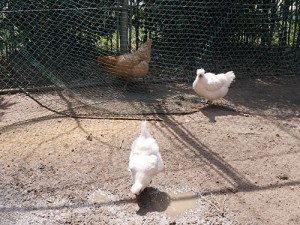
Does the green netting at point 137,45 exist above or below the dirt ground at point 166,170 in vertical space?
above

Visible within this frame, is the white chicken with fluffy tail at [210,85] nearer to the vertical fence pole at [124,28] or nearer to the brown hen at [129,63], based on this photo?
the brown hen at [129,63]

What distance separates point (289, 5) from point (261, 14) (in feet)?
1.59

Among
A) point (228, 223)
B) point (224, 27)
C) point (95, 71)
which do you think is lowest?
point (228, 223)

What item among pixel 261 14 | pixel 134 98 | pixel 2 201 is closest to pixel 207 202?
pixel 2 201

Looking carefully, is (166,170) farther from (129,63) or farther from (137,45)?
(137,45)

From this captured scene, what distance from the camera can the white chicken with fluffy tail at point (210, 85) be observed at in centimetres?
575

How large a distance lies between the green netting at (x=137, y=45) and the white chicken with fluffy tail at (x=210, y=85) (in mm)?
318

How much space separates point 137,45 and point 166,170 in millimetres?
3359

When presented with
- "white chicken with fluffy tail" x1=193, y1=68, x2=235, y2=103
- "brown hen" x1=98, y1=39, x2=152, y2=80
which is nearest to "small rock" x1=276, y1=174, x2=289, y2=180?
"white chicken with fluffy tail" x1=193, y1=68, x2=235, y2=103

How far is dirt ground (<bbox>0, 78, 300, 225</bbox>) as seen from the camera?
3.70 meters

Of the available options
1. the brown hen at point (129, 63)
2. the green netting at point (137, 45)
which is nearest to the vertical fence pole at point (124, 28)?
the green netting at point (137, 45)

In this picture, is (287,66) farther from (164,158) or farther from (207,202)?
(207,202)

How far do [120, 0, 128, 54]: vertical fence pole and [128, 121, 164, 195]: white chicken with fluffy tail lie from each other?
290cm

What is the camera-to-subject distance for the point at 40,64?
660 centimetres
